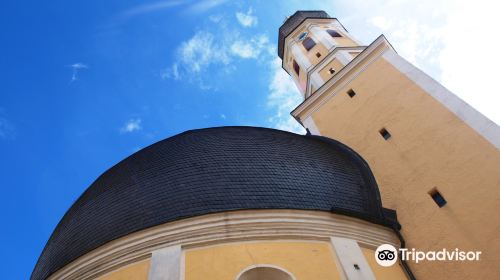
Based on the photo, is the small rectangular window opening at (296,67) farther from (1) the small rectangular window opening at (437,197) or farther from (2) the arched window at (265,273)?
(2) the arched window at (265,273)

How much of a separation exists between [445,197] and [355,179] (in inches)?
72.3

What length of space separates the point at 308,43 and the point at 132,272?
1306 centimetres

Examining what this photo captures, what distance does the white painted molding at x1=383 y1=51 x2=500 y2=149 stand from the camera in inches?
314

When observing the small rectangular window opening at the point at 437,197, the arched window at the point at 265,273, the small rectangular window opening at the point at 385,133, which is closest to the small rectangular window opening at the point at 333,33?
the small rectangular window opening at the point at 385,133

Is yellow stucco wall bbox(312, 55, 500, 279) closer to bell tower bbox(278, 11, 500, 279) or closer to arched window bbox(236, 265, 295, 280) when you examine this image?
bell tower bbox(278, 11, 500, 279)

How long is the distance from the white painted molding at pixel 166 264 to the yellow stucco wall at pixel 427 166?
4316mm

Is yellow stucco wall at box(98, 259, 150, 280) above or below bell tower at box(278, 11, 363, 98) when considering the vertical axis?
below

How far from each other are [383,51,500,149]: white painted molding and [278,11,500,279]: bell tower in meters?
0.02

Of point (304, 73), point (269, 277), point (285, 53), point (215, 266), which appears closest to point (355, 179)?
point (269, 277)

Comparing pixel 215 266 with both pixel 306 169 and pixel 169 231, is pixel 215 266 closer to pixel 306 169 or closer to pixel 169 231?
pixel 169 231

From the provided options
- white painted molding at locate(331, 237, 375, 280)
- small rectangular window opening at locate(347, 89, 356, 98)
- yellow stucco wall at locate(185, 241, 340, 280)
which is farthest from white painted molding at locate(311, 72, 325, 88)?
yellow stucco wall at locate(185, 241, 340, 280)

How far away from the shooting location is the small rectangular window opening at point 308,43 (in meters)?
16.9

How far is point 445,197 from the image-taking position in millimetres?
7840

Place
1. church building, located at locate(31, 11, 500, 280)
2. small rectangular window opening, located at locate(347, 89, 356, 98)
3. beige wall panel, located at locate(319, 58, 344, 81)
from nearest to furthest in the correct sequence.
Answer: church building, located at locate(31, 11, 500, 280) → small rectangular window opening, located at locate(347, 89, 356, 98) → beige wall panel, located at locate(319, 58, 344, 81)
